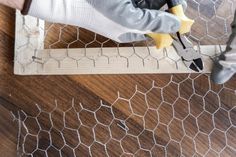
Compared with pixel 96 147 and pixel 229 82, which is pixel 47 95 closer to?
pixel 96 147

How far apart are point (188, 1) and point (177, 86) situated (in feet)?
0.58

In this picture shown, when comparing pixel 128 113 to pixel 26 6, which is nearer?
pixel 26 6

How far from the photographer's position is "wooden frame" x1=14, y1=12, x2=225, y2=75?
0.76 metres

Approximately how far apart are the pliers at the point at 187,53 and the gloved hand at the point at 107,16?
0.21 ft

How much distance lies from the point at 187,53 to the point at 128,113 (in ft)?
0.53

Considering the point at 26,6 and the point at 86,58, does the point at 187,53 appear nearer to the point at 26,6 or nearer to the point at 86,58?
the point at 86,58

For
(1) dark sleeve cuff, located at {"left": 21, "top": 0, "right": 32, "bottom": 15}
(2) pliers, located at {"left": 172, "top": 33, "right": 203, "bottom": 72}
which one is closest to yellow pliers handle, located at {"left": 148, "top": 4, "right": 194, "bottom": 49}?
(2) pliers, located at {"left": 172, "top": 33, "right": 203, "bottom": 72}

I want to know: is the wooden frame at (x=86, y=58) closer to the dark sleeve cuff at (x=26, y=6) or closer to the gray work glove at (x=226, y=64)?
the gray work glove at (x=226, y=64)

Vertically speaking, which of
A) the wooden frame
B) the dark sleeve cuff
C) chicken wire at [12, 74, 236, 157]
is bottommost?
chicken wire at [12, 74, 236, 157]

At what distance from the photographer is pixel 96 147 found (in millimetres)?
744

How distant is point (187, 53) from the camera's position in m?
0.72

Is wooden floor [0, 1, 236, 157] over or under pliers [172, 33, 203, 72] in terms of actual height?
under

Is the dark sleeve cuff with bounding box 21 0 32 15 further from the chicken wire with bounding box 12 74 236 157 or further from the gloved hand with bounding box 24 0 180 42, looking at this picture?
the chicken wire with bounding box 12 74 236 157

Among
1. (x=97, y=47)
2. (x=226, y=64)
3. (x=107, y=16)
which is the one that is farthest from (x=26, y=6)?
(x=226, y=64)
